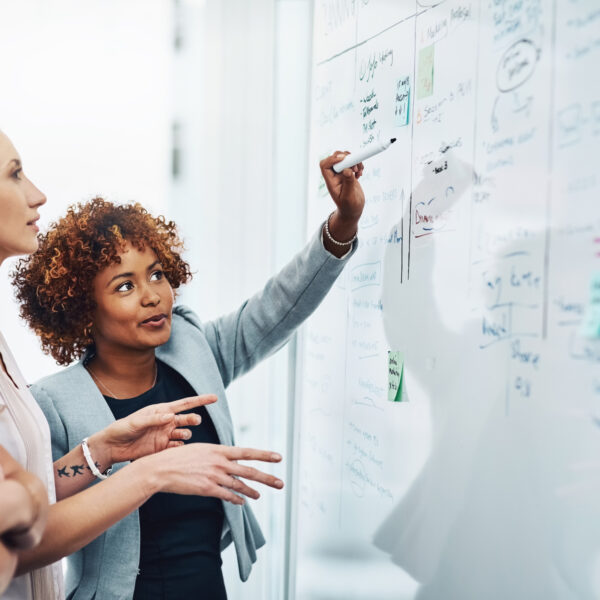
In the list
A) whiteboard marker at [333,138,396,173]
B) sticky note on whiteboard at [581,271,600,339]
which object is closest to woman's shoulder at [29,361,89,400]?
whiteboard marker at [333,138,396,173]

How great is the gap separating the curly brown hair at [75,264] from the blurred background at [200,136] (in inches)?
14.2

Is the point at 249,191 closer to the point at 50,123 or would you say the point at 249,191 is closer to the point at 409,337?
the point at 50,123

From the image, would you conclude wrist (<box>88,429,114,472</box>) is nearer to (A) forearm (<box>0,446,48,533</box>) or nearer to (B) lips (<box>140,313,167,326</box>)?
(B) lips (<box>140,313,167,326</box>)

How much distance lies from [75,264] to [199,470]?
596 millimetres

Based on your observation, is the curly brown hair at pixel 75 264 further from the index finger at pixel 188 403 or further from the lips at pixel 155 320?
the index finger at pixel 188 403

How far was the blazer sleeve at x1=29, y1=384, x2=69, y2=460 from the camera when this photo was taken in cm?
125

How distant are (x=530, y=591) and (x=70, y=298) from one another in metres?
1.00

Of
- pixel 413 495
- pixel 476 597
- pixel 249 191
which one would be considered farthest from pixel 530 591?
pixel 249 191

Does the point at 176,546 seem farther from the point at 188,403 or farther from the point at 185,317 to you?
→ the point at 185,317

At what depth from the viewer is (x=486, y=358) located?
974 mm

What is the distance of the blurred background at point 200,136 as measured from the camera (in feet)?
5.82

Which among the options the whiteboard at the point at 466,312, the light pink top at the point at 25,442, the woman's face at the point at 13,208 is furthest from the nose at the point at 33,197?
the whiteboard at the point at 466,312

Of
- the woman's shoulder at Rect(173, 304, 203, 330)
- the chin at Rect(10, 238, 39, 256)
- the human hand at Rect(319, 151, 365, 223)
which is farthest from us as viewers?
the woman's shoulder at Rect(173, 304, 203, 330)

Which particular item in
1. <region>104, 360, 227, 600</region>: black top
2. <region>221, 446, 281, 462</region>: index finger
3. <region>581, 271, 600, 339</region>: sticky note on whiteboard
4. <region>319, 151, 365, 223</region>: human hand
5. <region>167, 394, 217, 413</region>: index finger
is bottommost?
<region>104, 360, 227, 600</region>: black top
